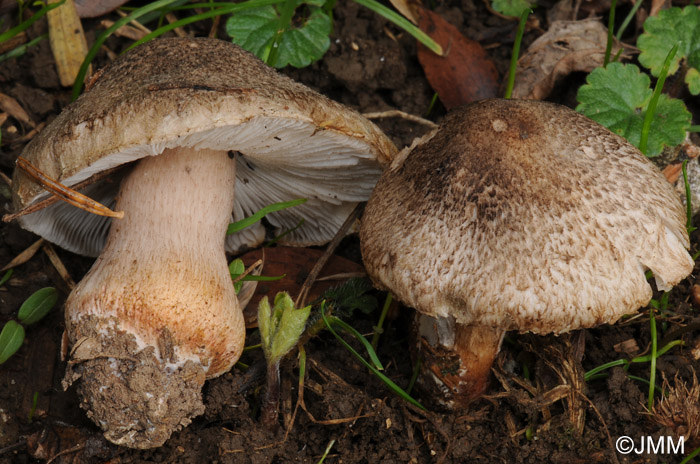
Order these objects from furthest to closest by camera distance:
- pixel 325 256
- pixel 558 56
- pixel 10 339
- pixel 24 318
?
1. pixel 558 56
2. pixel 325 256
3. pixel 24 318
4. pixel 10 339

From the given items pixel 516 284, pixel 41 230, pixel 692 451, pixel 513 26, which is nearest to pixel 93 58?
pixel 41 230

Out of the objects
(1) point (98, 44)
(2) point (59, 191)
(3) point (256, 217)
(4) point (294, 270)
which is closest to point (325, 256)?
(4) point (294, 270)

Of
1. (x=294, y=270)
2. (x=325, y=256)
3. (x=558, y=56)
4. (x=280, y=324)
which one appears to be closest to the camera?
(x=280, y=324)

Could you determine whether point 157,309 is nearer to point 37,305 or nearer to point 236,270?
point 236,270

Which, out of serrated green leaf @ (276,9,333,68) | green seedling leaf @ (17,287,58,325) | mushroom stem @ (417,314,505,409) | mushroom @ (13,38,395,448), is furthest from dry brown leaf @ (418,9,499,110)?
green seedling leaf @ (17,287,58,325)

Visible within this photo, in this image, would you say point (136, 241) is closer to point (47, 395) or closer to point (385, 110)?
point (47, 395)
